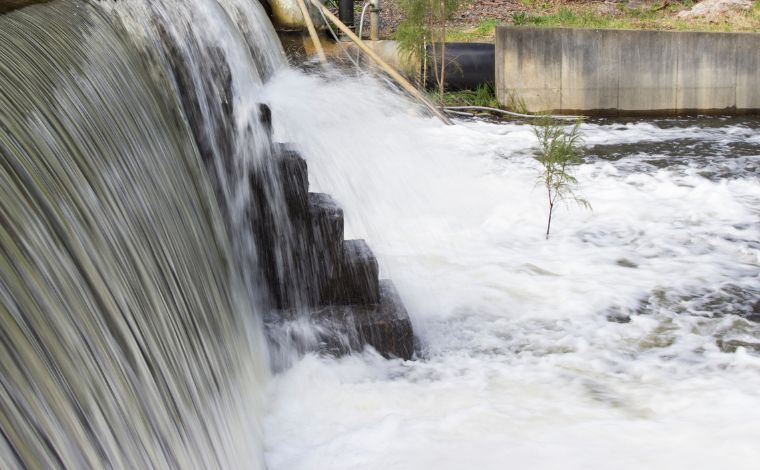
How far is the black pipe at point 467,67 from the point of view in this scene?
12375 millimetres

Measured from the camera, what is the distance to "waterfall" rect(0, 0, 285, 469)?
2.33 meters

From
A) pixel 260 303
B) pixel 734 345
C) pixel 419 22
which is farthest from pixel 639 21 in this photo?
pixel 260 303

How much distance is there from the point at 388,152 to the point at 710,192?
10.6 ft

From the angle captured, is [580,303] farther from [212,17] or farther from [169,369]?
[212,17]

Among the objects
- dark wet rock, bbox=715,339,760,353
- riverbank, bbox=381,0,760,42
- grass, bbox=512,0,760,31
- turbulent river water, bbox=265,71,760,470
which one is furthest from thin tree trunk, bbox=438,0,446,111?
dark wet rock, bbox=715,339,760,353

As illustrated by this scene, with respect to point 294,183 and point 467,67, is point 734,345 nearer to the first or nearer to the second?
point 294,183

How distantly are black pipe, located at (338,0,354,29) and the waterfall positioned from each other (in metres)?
8.29

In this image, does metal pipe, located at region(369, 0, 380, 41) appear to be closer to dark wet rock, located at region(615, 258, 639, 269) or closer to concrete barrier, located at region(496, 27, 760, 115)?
concrete barrier, located at region(496, 27, 760, 115)

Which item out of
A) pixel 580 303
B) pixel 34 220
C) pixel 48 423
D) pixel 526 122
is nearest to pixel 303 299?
pixel 580 303

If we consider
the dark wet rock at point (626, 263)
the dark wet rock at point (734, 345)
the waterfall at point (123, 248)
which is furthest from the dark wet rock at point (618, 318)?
the waterfall at point (123, 248)

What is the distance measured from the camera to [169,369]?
316 cm

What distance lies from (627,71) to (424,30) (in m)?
2.79

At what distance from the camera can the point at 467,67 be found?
491 inches

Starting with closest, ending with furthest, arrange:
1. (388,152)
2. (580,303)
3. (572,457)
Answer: (572,457), (580,303), (388,152)
